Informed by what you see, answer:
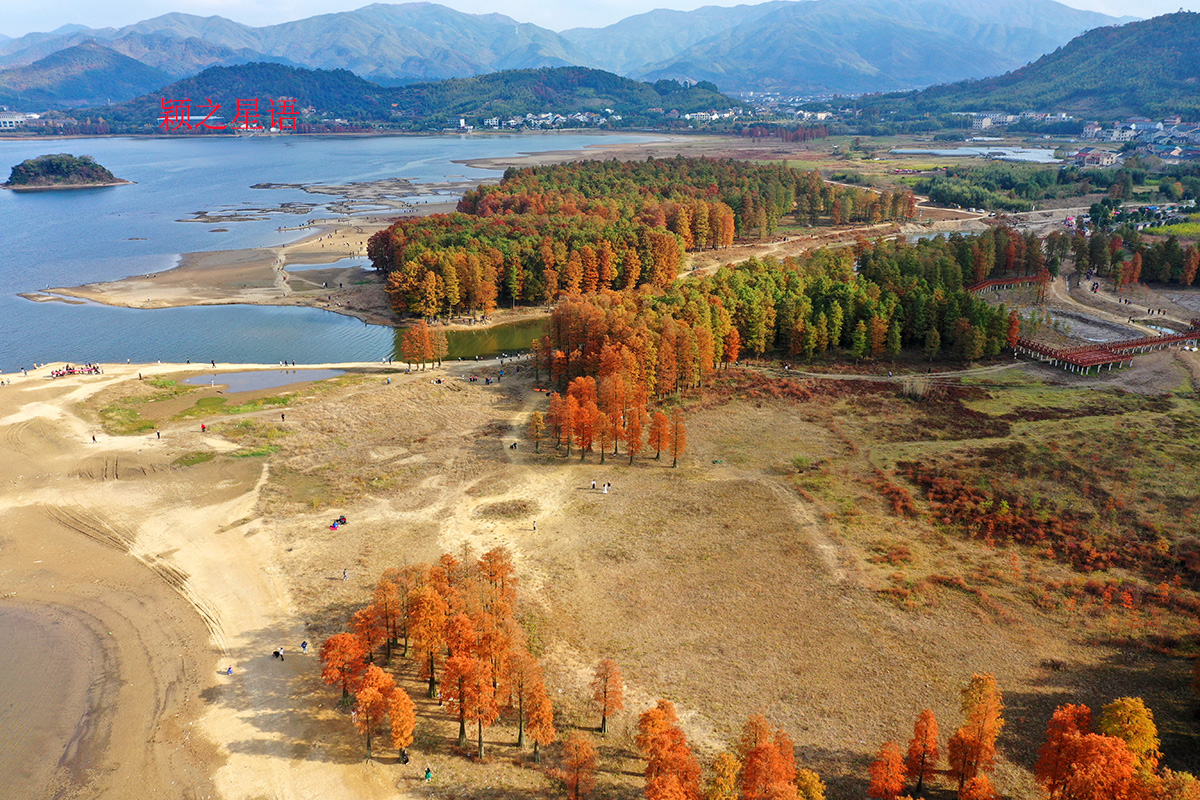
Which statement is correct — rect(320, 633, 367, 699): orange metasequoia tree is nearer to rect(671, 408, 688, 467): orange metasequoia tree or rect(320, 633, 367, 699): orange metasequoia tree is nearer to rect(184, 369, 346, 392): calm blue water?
rect(671, 408, 688, 467): orange metasequoia tree

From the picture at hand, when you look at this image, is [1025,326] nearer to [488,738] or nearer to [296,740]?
[488,738]

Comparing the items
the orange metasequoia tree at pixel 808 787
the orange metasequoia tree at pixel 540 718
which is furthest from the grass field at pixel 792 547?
the orange metasequoia tree at pixel 808 787

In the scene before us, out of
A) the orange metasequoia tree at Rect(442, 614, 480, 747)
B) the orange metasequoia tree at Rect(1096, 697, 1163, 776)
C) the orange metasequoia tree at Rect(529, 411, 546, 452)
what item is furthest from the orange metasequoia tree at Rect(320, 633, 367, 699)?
the orange metasequoia tree at Rect(1096, 697, 1163, 776)

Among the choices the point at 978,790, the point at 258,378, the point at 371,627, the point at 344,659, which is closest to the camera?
the point at 978,790

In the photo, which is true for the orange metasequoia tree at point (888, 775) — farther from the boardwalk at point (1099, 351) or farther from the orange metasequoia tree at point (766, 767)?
the boardwalk at point (1099, 351)

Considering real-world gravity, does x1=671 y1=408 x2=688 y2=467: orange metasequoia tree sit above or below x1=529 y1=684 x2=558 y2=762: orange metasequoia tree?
above

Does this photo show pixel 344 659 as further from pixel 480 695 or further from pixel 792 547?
pixel 792 547

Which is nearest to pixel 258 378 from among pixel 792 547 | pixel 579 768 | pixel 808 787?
pixel 792 547

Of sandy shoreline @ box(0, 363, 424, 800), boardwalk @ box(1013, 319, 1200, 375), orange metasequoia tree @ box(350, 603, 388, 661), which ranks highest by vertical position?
boardwalk @ box(1013, 319, 1200, 375)
